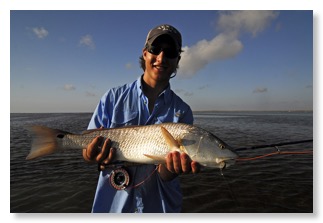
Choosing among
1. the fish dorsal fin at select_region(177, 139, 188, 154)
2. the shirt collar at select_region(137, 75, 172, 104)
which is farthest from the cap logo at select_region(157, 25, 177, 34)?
the fish dorsal fin at select_region(177, 139, 188, 154)

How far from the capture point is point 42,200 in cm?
551

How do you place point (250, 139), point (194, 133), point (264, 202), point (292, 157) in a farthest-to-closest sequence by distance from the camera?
point (250, 139) < point (292, 157) < point (264, 202) < point (194, 133)

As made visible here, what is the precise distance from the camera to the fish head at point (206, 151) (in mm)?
2584

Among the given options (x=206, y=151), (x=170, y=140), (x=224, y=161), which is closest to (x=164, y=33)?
(x=170, y=140)

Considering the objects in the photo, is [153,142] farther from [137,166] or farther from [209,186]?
[209,186]

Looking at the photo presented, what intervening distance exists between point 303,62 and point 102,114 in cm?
348

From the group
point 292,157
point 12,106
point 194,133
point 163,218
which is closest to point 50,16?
point 12,106

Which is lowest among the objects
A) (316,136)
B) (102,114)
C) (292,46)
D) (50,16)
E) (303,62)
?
(316,136)

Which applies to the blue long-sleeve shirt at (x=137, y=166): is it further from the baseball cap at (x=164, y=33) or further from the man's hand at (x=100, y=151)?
the baseball cap at (x=164, y=33)

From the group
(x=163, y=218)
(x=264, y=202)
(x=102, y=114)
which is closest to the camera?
(x=102, y=114)

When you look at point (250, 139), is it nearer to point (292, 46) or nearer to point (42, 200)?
point (292, 46)

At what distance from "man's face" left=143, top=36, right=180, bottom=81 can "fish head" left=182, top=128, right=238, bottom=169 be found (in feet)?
2.62

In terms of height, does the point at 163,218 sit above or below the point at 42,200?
above

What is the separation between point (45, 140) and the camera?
2.80 metres
